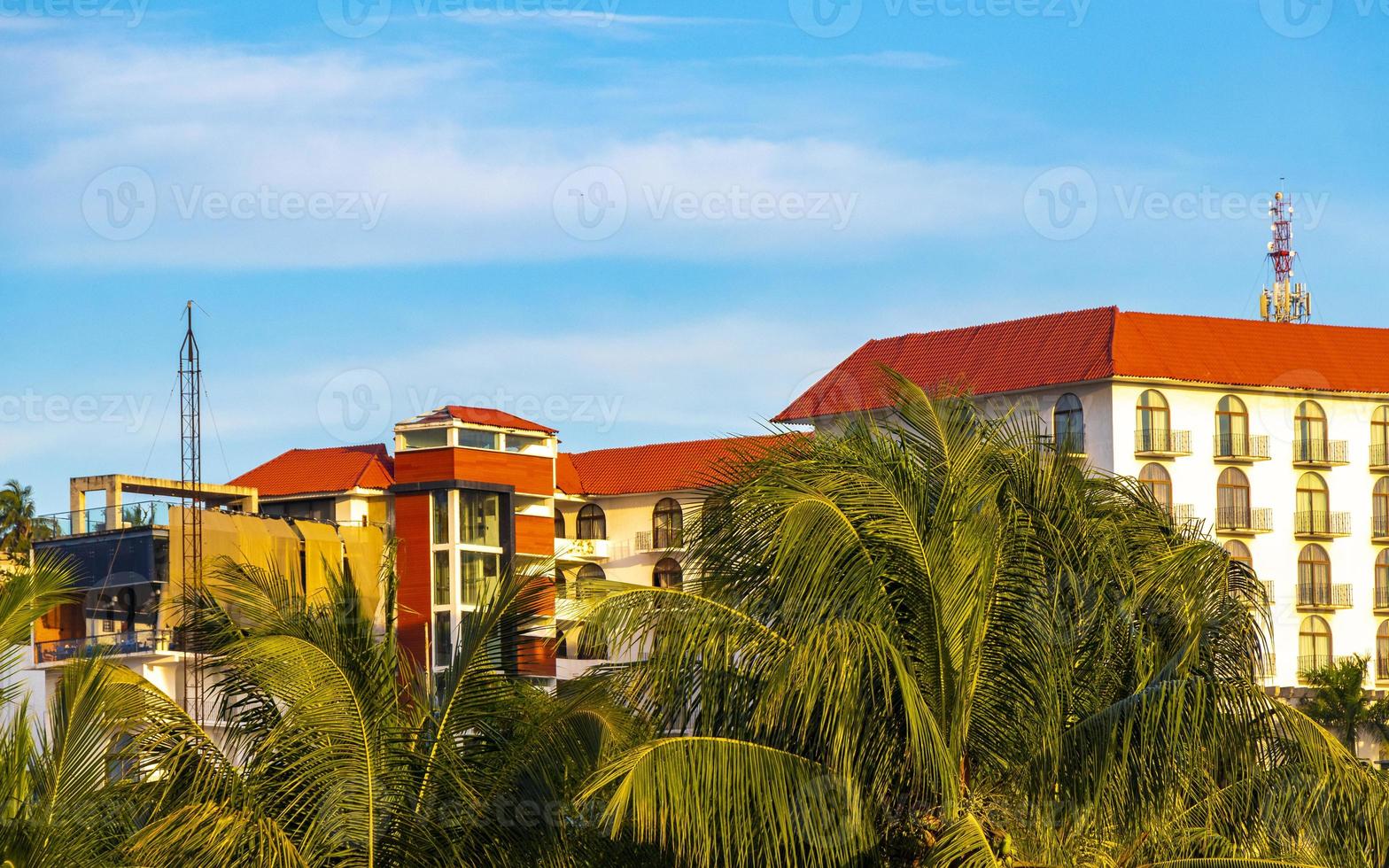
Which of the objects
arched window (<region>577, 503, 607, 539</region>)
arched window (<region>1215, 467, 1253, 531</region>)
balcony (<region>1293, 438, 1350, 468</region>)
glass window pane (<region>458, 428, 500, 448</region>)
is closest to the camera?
arched window (<region>1215, 467, 1253, 531</region>)

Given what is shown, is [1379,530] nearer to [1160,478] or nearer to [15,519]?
[1160,478]

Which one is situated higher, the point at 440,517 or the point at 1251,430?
the point at 1251,430

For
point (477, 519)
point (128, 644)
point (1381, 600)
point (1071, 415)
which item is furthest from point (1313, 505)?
point (128, 644)

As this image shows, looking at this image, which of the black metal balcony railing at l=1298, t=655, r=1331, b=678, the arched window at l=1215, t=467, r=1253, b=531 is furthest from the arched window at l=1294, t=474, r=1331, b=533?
the black metal balcony railing at l=1298, t=655, r=1331, b=678

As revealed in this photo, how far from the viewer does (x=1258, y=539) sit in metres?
70.5

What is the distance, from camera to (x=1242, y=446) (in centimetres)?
7075

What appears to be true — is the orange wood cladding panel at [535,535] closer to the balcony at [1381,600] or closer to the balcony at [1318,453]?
the balcony at [1318,453]

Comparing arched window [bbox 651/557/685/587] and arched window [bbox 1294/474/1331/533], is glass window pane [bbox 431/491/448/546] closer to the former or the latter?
arched window [bbox 651/557/685/587]

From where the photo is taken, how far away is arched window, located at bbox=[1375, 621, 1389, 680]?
232 ft

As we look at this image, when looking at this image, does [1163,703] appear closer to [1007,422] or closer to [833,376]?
[1007,422]

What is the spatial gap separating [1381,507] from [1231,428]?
23.0 feet

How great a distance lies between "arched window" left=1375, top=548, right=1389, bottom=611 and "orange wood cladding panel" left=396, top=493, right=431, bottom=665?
35260mm

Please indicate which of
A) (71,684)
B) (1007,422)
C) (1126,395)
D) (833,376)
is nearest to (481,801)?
(71,684)

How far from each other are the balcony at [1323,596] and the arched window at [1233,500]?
3201 millimetres
